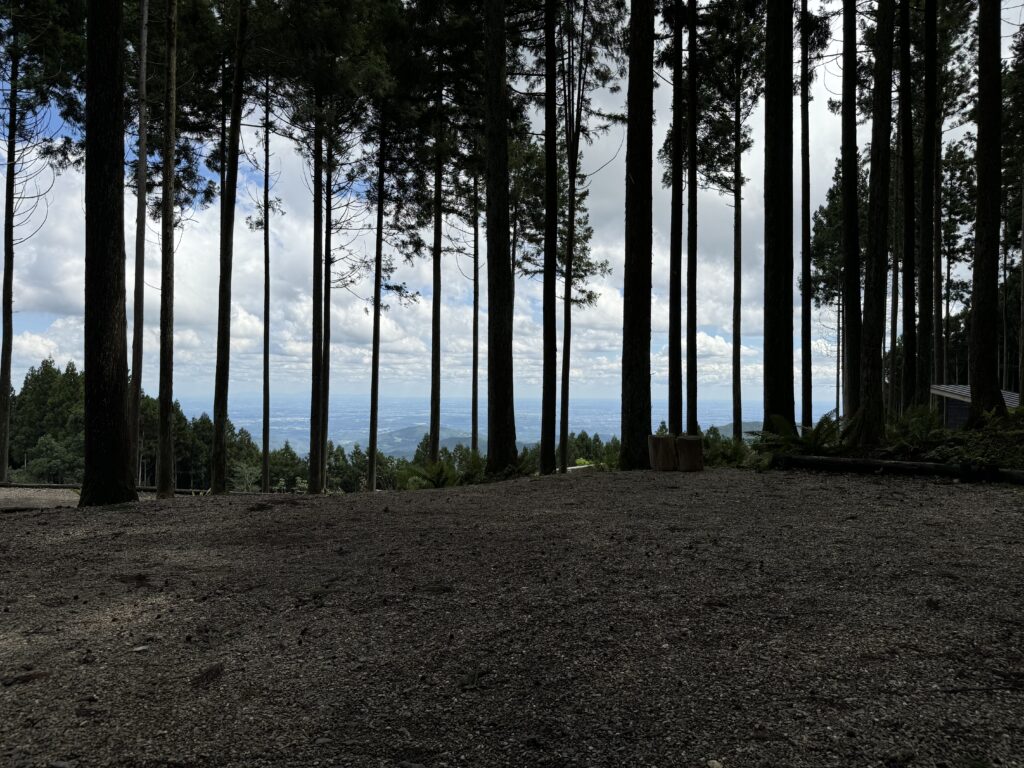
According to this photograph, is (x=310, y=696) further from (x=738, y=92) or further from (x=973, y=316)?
(x=738, y=92)

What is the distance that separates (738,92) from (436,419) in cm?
1173

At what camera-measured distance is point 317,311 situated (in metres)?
14.7

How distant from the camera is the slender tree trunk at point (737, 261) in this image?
1596cm

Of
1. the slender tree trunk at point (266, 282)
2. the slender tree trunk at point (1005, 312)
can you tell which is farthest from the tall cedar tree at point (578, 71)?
the slender tree trunk at point (1005, 312)

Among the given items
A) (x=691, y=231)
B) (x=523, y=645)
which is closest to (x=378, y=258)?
(x=691, y=231)

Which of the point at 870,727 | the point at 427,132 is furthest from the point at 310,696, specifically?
the point at 427,132

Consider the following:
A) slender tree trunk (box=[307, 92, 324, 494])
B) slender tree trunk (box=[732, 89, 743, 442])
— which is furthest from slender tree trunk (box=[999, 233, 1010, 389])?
slender tree trunk (box=[307, 92, 324, 494])

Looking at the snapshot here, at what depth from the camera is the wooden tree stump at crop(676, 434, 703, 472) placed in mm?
9047

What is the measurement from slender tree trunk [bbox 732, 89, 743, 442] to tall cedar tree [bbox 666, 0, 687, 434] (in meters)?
4.08

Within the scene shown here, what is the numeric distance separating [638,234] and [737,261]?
807cm

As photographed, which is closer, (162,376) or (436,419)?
(162,376)

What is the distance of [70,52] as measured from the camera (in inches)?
583

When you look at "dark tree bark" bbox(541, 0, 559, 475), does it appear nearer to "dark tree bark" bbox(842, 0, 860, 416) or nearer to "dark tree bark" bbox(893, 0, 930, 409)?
"dark tree bark" bbox(842, 0, 860, 416)

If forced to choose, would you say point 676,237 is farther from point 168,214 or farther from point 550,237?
point 168,214
